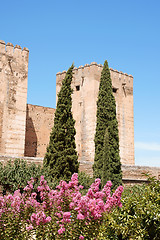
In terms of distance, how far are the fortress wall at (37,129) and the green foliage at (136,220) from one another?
612 inches

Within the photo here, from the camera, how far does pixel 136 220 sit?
163 inches

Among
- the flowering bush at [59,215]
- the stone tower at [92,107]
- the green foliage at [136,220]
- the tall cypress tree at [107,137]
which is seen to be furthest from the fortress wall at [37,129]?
the green foliage at [136,220]

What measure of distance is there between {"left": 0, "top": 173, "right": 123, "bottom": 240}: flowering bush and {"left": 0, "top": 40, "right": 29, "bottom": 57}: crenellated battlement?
11.4 m

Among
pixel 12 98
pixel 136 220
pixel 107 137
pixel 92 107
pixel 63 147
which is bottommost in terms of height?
pixel 136 220

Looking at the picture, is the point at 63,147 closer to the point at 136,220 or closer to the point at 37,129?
the point at 136,220

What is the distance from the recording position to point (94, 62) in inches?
794

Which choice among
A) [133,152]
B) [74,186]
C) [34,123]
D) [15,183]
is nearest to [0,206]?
[74,186]

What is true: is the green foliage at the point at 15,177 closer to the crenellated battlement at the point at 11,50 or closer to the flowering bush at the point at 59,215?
the flowering bush at the point at 59,215

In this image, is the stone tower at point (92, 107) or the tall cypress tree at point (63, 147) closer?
the tall cypress tree at point (63, 147)

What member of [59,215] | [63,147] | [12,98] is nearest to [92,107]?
[12,98]

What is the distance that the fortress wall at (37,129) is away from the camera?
19.8m

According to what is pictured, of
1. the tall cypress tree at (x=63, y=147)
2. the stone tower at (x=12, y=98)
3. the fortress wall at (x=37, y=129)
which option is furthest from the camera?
the fortress wall at (x=37, y=129)

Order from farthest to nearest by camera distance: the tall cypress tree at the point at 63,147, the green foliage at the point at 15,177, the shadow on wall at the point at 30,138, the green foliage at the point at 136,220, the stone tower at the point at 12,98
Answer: the shadow on wall at the point at 30,138
the stone tower at the point at 12,98
the tall cypress tree at the point at 63,147
the green foliage at the point at 15,177
the green foliage at the point at 136,220

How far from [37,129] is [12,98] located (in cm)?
492
